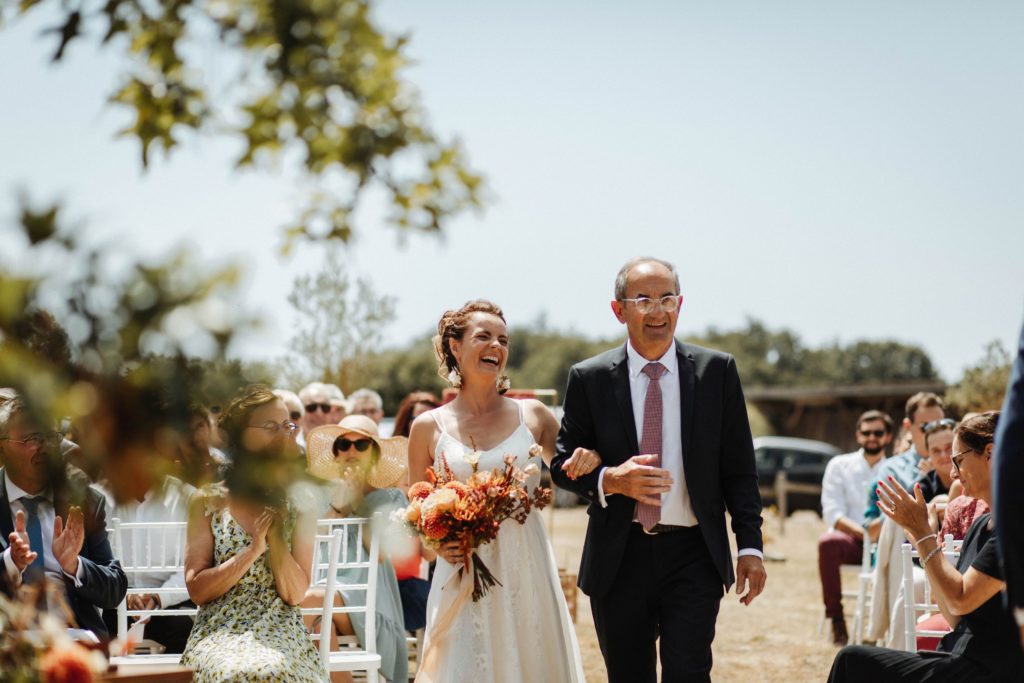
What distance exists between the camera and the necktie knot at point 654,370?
16.4ft

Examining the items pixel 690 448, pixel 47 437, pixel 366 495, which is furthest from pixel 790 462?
pixel 47 437

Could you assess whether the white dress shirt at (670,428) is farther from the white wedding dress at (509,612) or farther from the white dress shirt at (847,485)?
the white dress shirt at (847,485)

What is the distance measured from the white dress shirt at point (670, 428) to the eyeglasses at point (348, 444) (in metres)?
2.60

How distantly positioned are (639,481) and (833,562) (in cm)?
669

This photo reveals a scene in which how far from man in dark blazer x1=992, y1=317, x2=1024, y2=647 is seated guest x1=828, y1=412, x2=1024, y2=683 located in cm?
170

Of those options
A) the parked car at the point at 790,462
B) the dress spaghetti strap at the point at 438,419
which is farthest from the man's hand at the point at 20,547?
the parked car at the point at 790,462

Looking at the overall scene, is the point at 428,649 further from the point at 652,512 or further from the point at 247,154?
the point at 247,154

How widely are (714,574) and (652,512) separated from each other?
0.36m

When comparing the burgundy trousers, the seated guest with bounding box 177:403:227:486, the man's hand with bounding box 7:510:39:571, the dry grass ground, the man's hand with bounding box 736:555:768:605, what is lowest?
the dry grass ground

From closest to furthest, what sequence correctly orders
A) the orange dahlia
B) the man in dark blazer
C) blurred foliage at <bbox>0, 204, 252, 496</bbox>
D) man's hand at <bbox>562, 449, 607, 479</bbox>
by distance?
blurred foliage at <bbox>0, 204, 252, 496</bbox>
the man in dark blazer
man's hand at <bbox>562, 449, 607, 479</bbox>
the orange dahlia

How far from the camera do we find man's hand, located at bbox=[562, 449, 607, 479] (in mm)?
4793

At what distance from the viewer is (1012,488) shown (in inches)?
96.8

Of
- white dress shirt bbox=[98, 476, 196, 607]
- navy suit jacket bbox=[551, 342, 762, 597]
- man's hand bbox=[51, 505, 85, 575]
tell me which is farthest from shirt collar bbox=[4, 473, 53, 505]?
navy suit jacket bbox=[551, 342, 762, 597]

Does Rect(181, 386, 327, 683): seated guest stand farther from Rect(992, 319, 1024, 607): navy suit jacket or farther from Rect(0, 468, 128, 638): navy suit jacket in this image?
Rect(992, 319, 1024, 607): navy suit jacket
